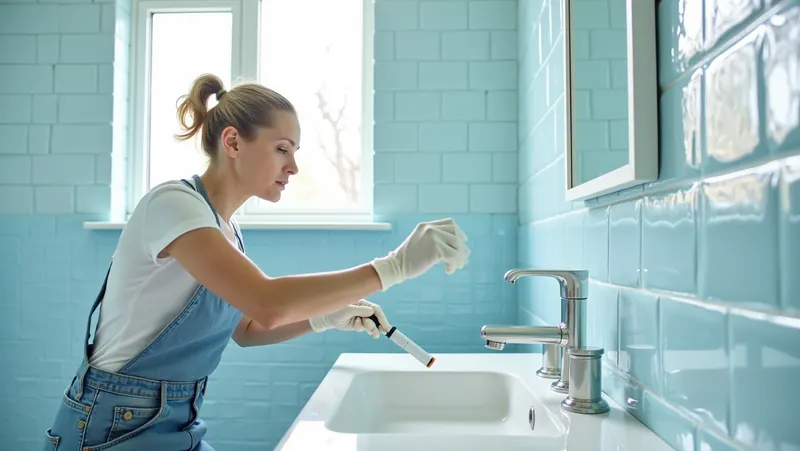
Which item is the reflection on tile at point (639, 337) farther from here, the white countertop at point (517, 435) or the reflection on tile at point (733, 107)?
the reflection on tile at point (733, 107)

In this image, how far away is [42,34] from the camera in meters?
2.15

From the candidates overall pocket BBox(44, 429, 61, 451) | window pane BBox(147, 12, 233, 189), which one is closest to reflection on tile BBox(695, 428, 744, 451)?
overall pocket BBox(44, 429, 61, 451)

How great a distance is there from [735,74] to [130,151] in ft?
6.99

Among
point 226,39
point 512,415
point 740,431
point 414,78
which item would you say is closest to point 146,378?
point 512,415

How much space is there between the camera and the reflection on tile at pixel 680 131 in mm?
683

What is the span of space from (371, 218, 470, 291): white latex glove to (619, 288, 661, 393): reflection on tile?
26 centimetres

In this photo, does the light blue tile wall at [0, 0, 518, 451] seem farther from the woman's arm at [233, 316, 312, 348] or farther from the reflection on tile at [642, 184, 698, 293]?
the reflection on tile at [642, 184, 698, 293]

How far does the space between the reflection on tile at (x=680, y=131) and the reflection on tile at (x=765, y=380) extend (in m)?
0.20

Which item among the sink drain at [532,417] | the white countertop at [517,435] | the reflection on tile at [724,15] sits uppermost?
the reflection on tile at [724,15]

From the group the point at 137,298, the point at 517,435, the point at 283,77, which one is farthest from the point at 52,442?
the point at 283,77

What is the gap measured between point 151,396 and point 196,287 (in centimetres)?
22

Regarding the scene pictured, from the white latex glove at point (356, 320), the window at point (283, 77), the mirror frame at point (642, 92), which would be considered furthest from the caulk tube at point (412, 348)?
the window at point (283, 77)

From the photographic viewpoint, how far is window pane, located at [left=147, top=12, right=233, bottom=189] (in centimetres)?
230

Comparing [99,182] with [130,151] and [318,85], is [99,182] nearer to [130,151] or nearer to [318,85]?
[130,151]
